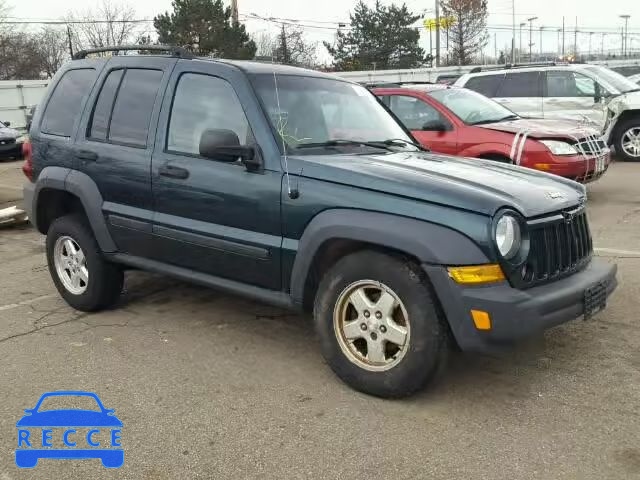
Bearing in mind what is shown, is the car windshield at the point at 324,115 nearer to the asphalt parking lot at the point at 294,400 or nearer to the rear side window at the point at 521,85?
the asphalt parking lot at the point at 294,400

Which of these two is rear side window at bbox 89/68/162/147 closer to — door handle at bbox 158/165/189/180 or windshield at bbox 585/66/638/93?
door handle at bbox 158/165/189/180

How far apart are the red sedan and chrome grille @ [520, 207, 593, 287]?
4160 mm

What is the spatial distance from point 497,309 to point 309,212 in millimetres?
1153

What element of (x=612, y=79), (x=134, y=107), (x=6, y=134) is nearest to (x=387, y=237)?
(x=134, y=107)

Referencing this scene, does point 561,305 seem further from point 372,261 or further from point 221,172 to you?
point 221,172

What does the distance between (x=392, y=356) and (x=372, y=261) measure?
0.53m

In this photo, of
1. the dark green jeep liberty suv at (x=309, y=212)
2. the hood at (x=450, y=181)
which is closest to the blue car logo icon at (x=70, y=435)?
the dark green jeep liberty suv at (x=309, y=212)

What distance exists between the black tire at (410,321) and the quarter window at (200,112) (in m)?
1.10

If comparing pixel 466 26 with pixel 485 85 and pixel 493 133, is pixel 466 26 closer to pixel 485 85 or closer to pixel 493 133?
pixel 485 85

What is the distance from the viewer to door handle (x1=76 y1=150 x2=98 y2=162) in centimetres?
470

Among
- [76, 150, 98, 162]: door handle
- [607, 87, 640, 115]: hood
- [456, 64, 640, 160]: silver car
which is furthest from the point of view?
[456, 64, 640, 160]: silver car

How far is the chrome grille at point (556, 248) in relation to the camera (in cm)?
327

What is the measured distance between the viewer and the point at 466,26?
54969 millimetres

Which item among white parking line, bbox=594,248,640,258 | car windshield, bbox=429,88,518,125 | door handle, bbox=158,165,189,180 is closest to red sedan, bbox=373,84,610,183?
car windshield, bbox=429,88,518,125
